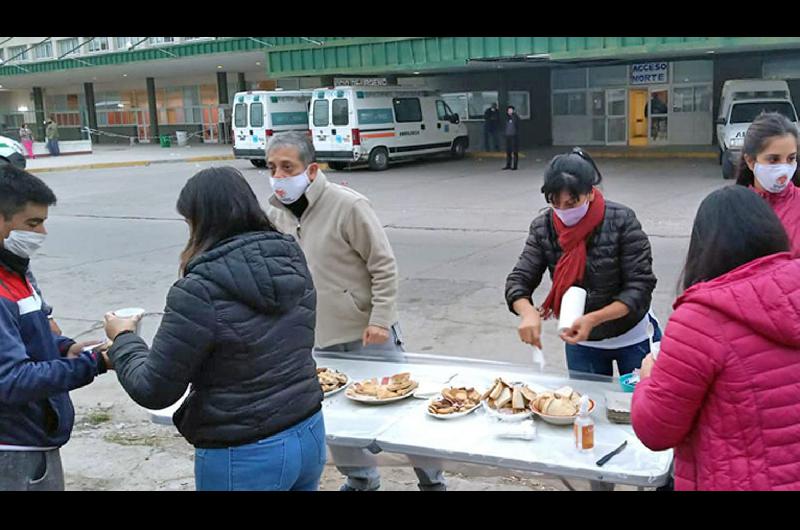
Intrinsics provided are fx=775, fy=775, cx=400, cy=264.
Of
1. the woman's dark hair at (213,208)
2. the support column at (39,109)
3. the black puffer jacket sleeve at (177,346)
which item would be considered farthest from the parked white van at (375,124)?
the support column at (39,109)

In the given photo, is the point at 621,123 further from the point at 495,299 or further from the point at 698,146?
the point at 495,299

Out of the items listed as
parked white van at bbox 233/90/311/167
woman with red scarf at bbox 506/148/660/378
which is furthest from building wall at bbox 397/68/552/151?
woman with red scarf at bbox 506/148/660/378

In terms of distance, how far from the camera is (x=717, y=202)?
222cm

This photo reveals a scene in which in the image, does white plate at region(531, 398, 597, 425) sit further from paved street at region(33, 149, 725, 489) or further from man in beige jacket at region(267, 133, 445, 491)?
paved street at region(33, 149, 725, 489)

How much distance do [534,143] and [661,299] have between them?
23.2m

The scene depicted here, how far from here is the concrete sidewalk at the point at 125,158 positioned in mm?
29734

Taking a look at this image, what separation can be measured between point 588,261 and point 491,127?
25169mm

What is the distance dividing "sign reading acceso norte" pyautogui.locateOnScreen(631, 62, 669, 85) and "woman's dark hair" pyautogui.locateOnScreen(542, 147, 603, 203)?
85.8 ft

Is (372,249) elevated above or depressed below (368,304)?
above

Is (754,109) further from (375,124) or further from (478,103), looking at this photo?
(478,103)

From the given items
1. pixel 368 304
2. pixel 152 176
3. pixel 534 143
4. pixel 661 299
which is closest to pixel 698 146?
pixel 534 143

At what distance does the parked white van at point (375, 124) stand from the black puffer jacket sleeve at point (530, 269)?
19532 mm

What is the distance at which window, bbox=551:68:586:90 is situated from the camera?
29.3m
